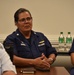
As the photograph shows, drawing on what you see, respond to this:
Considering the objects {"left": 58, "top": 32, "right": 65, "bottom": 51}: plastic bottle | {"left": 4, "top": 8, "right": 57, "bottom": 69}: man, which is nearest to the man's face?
{"left": 4, "top": 8, "right": 57, "bottom": 69}: man

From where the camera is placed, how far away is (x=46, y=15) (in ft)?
13.3

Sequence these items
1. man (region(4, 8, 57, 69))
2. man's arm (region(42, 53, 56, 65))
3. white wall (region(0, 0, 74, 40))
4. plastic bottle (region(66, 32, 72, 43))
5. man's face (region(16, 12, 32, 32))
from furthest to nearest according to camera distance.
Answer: white wall (region(0, 0, 74, 40)) → plastic bottle (region(66, 32, 72, 43)) → man's face (region(16, 12, 32, 32)) → man (region(4, 8, 57, 69)) → man's arm (region(42, 53, 56, 65))

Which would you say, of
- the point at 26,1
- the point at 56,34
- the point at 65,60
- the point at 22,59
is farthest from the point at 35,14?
the point at 22,59

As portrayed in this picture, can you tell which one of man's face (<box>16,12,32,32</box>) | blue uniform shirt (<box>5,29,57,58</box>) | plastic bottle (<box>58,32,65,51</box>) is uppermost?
man's face (<box>16,12,32,32</box>)

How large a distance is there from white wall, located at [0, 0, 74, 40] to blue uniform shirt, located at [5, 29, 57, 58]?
1332 millimetres

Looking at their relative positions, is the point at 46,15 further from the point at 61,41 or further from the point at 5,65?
the point at 5,65

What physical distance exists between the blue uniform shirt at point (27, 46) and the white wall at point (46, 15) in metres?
1.33

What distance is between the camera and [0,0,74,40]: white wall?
404cm

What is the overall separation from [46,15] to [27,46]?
62.1 inches

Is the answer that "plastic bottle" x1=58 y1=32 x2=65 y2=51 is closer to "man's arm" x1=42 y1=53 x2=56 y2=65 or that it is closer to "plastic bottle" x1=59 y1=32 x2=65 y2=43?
"plastic bottle" x1=59 y1=32 x2=65 y2=43

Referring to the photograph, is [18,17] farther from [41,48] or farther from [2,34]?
[2,34]

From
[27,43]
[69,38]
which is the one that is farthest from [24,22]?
[69,38]

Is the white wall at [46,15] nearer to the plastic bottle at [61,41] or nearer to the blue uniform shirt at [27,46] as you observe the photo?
the plastic bottle at [61,41]

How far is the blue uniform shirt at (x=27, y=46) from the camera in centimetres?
261
